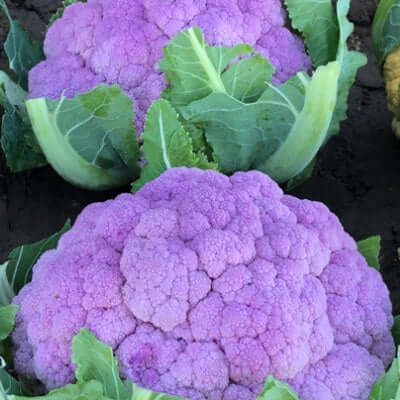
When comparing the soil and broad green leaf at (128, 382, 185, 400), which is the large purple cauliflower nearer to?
broad green leaf at (128, 382, 185, 400)

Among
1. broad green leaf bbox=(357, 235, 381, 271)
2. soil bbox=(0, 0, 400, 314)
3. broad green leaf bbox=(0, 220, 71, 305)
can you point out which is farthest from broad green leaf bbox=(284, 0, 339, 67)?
broad green leaf bbox=(0, 220, 71, 305)

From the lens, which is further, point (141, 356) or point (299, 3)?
point (299, 3)

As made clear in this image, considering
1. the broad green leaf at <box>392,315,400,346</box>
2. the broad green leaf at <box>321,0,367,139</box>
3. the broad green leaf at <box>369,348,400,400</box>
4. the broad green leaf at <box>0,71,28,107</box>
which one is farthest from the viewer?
the broad green leaf at <box>0,71,28,107</box>

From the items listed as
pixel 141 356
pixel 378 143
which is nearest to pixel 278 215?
pixel 141 356

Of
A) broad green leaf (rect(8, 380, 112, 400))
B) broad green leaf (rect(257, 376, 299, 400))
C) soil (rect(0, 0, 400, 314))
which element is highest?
broad green leaf (rect(8, 380, 112, 400))

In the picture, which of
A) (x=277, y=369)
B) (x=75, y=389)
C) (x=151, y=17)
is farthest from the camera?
(x=151, y=17)

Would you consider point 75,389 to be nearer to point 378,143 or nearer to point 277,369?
point 277,369
